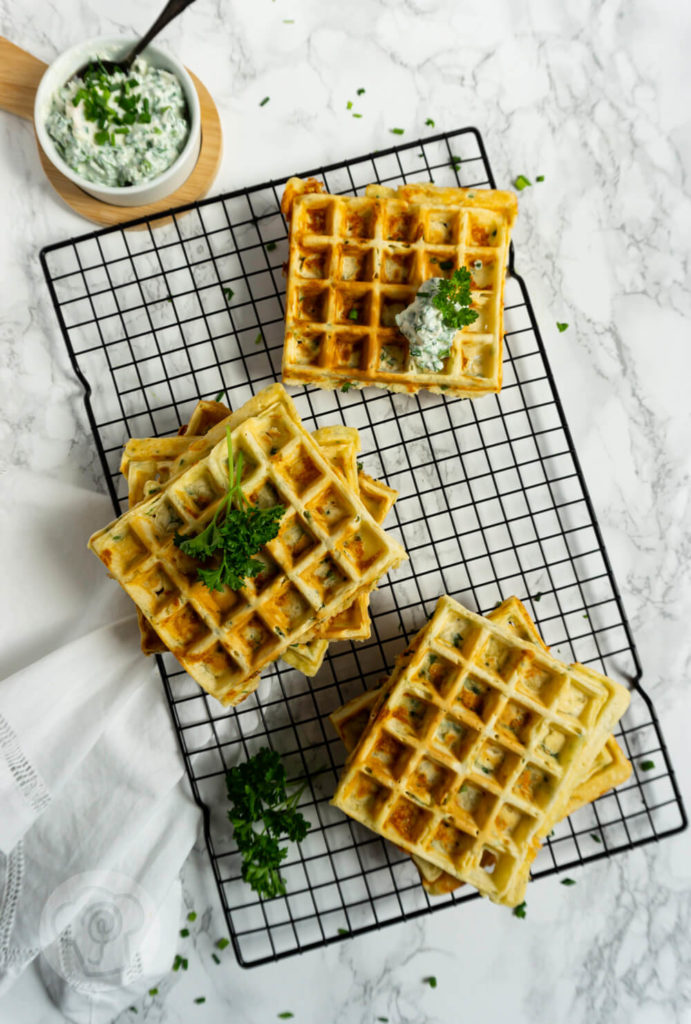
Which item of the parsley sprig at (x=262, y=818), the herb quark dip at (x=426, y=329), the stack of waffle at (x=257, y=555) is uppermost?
the herb quark dip at (x=426, y=329)

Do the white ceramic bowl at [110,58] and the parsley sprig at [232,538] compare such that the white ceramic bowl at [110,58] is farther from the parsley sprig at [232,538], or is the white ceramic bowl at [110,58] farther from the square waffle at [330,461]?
the parsley sprig at [232,538]

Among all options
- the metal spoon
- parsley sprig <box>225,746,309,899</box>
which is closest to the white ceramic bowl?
the metal spoon

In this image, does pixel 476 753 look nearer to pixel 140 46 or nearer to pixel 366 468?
pixel 366 468

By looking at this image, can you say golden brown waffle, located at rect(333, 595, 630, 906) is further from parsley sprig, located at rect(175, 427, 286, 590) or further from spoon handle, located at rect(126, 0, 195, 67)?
spoon handle, located at rect(126, 0, 195, 67)

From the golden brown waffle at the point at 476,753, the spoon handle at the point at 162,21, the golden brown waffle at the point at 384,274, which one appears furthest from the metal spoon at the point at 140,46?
the golden brown waffle at the point at 476,753

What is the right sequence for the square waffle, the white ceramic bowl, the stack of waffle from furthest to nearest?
the white ceramic bowl → the square waffle → the stack of waffle

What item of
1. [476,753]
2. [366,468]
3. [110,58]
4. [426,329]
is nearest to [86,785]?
[476,753]
